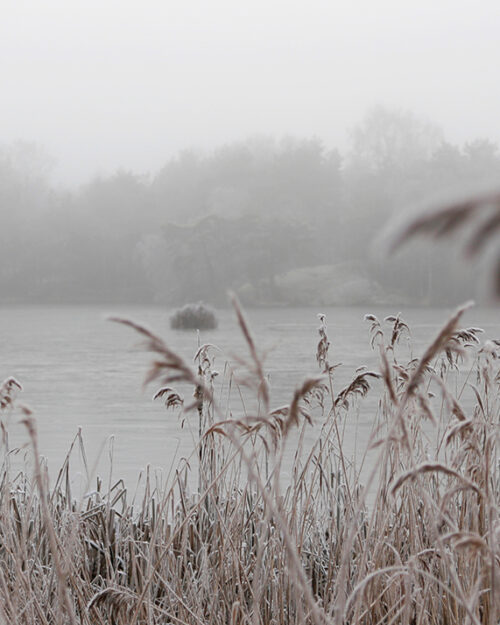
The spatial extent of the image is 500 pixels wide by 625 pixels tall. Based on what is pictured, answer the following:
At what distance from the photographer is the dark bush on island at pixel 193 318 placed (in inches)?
1016

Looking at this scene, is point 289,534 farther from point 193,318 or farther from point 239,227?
point 239,227

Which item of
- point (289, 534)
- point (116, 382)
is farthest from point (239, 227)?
point (289, 534)

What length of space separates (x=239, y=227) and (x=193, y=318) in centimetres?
2170

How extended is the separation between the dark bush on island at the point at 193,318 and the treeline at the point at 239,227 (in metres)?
19.9

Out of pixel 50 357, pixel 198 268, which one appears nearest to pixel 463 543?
pixel 50 357

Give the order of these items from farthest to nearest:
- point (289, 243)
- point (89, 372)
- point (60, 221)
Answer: point (60, 221) → point (289, 243) → point (89, 372)

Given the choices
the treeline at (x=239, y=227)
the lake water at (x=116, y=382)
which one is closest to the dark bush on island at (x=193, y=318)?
the lake water at (x=116, y=382)

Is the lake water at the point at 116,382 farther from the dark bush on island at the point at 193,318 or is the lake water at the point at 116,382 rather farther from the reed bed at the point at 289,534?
the dark bush on island at the point at 193,318

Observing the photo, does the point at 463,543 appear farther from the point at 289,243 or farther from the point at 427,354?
the point at 289,243

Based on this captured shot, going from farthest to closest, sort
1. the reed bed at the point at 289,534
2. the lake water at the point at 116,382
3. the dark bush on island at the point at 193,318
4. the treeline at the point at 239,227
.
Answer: the treeline at the point at 239,227 → the dark bush on island at the point at 193,318 → the lake water at the point at 116,382 → the reed bed at the point at 289,534

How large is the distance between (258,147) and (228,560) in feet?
228

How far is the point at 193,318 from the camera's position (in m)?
25.9

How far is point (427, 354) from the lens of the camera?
A: 26.3 inches

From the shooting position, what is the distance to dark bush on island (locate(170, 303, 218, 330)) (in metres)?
25.8
